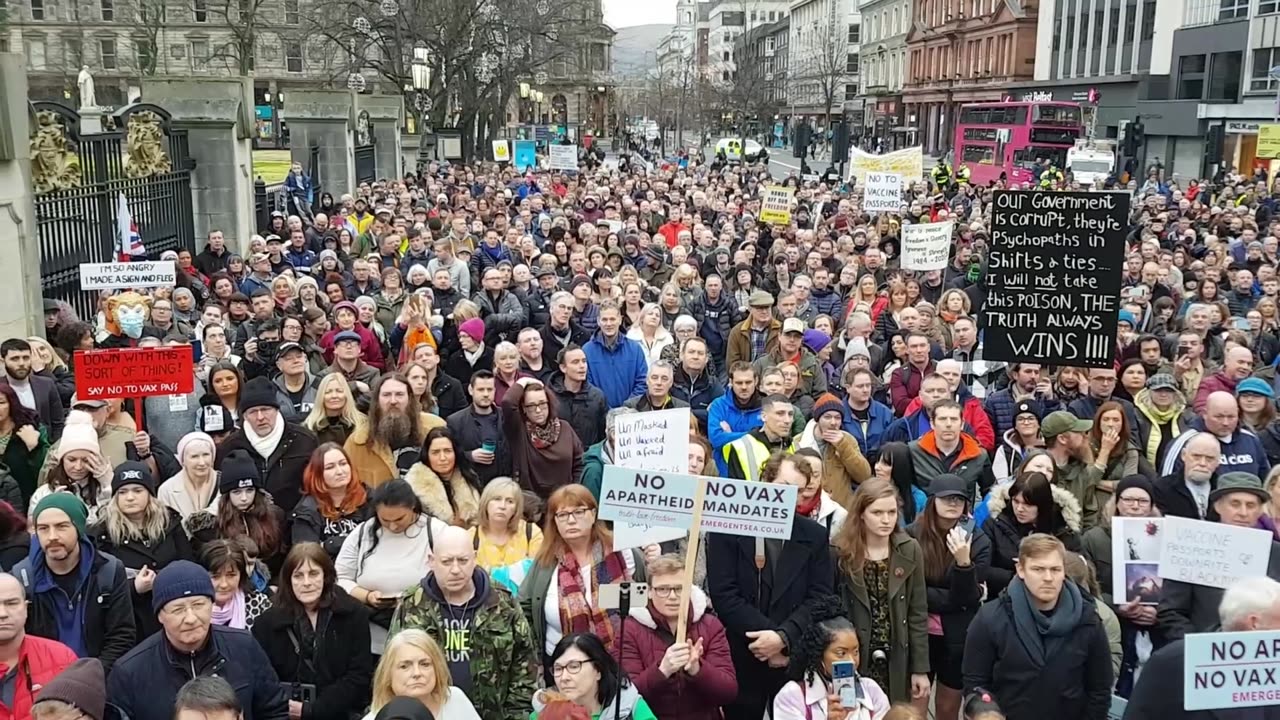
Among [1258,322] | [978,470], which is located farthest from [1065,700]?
[1258,322]

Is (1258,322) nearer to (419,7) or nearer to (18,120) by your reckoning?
(18,120)

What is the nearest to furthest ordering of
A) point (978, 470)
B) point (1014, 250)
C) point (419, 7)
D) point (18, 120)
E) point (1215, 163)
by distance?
point (978, 470), point (1014, 250), point (18, 120), point (419, 7), point (1215, 163)

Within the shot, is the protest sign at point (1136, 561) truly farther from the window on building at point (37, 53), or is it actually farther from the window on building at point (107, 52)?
the window on building at point (107, 52)

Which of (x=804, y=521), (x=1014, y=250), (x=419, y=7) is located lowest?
(x=804, y=521)

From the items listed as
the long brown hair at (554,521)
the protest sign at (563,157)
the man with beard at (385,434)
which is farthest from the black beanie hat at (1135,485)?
the protest sign at (563,157)

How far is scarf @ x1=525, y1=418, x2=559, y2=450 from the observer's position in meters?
7.42

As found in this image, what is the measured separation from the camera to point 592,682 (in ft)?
14.9

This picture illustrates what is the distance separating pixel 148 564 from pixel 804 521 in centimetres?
307

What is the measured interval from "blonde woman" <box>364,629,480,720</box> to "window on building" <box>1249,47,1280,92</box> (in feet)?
155

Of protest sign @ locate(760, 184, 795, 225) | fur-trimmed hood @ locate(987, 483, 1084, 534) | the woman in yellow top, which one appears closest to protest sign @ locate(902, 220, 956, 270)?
protest sign @ locate(760, 184, 795, 225)

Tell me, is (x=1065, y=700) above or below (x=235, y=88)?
below

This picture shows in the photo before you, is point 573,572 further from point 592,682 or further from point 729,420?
point 729,420

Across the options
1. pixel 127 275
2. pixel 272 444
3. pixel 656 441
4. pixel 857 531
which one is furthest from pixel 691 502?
pixel 127 275

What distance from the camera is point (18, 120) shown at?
10.9 m
